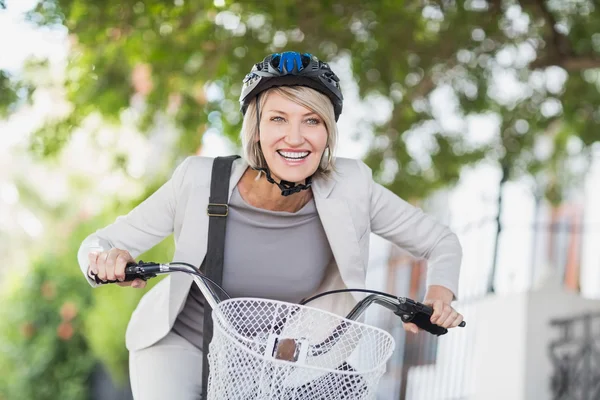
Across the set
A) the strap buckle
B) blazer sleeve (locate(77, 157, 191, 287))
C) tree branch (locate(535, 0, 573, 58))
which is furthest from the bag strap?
tree branch (locate(535, 0, 573, 58))

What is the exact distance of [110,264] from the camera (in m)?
3.08

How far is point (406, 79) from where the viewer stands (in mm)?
10164

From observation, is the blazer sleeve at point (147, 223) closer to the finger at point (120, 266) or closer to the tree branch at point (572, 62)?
the finger at point (120, 266)

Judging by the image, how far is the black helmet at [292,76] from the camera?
3.49 m

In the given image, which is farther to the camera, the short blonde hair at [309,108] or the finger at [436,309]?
the short blonde hair at [309,108]

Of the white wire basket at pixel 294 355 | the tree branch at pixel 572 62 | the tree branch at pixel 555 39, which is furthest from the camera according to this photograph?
the tree branch at pixel 555 39

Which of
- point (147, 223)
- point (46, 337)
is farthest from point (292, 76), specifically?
point (46, 337)

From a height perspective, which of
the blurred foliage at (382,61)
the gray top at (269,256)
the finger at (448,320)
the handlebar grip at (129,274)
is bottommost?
the finger at (448,320)

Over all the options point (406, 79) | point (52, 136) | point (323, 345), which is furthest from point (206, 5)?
point (323, 345)

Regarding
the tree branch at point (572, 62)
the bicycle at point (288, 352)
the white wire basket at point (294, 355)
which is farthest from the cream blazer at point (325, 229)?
the tree branch at point (572, 62)

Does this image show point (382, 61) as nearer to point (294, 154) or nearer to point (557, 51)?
point (557, 51)

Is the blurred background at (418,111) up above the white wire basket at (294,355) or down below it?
above

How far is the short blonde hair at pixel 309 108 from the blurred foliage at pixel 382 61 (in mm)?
3724

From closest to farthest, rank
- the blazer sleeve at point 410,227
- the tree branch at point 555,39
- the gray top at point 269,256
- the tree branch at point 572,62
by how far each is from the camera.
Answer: the gray top at point 269,256, the blazer sleeve at point 410,227, the tree branch at point 572,62, the tree branch at point 555,39
